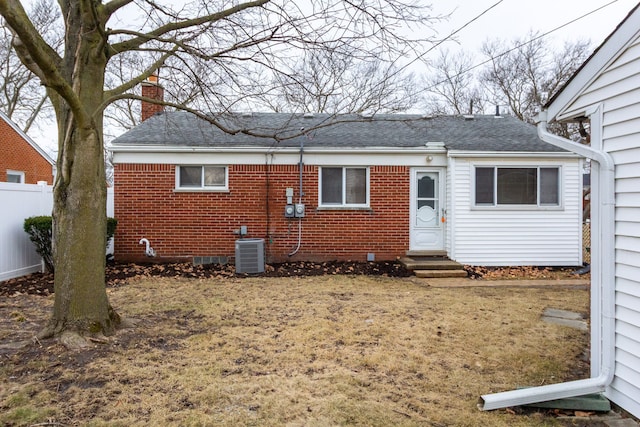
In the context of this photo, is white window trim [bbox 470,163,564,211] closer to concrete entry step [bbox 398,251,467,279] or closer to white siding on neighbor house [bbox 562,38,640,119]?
concrete entry step [bbox 398,251,467,279]

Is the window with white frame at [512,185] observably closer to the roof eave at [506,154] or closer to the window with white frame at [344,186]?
the roof eave at [506,154]

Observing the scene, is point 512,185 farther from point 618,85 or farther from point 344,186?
point 618,85

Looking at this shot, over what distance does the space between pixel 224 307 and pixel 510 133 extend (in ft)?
30.0

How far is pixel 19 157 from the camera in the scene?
55.5ft

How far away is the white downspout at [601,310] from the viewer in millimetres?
3318

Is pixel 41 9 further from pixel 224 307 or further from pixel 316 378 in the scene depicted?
pixel 316 378

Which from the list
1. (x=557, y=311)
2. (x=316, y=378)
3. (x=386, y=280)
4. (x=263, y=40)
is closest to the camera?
(x=316, y=378)

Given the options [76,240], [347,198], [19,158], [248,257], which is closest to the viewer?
[76,240]

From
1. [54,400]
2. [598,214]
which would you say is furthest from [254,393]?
[598,214]

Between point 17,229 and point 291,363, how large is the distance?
7.30 meters

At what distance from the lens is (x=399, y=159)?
10727mm

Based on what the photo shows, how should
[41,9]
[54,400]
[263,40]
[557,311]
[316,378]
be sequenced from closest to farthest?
1. [54,400]
2. [316,378]
3. [263,40]
4. [557,311]
5. [41,9]

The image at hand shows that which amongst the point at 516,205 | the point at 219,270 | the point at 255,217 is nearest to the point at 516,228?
the point at 516,205

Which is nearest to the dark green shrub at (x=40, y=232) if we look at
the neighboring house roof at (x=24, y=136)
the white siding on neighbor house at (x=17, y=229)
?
the white siding on neighbor house at (x=17, y=229)
